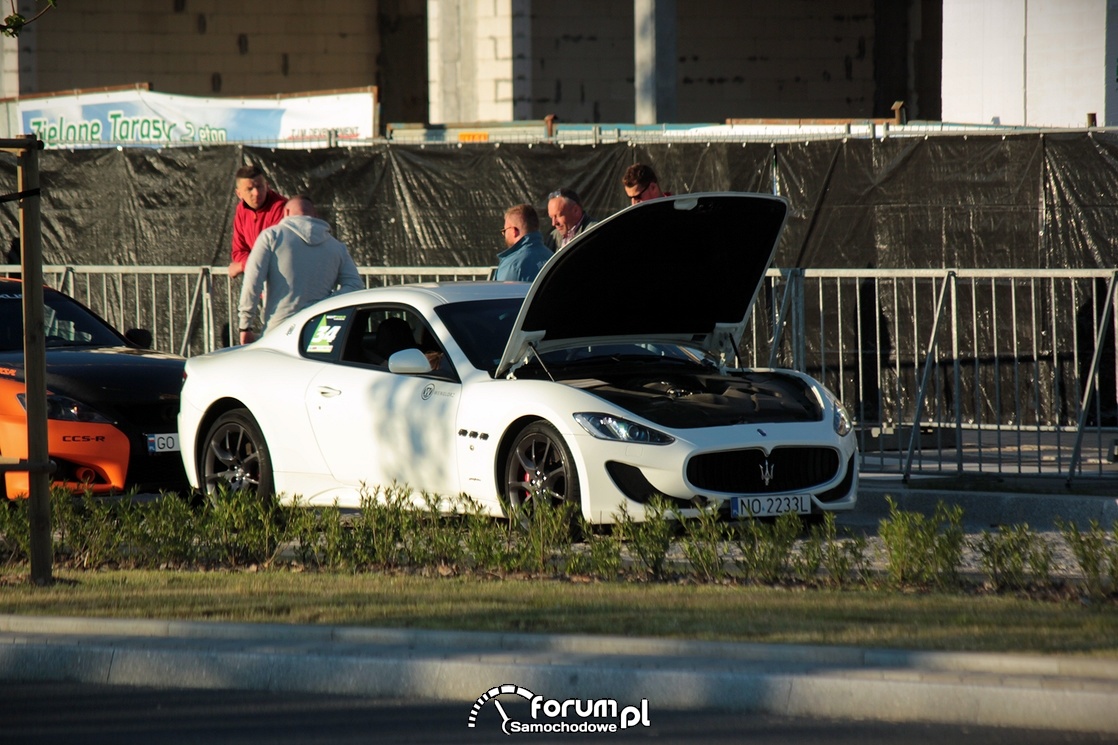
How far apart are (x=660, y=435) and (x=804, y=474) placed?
0.89 metres

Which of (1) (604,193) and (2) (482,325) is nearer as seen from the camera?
(2) (482,325)

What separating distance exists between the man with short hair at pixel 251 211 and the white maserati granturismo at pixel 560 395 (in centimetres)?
258

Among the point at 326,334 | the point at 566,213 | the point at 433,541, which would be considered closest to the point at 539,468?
the point at 433,541

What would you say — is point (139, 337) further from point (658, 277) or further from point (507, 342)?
point (658, 277)

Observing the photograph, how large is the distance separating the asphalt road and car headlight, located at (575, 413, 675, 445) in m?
2.99

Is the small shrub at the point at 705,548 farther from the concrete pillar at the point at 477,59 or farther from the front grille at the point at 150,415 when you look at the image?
the concrete pillar at the point at 477,59

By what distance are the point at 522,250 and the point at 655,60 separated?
1637 cm

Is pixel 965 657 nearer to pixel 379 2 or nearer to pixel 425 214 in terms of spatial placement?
pixel 425 214

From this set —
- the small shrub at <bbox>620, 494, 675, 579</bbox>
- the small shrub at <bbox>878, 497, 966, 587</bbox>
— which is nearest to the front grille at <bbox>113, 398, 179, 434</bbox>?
the small shrub at <bbox>620, 494, 675, 579</bbox>

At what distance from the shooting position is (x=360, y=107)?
22.2 meters

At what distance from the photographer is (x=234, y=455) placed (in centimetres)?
1027

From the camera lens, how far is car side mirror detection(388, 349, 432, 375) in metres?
9.30

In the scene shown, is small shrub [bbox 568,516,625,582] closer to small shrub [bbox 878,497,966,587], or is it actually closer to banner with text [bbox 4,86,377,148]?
small shrub [bbox 878,497,966,587]

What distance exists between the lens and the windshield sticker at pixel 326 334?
33.2ft
